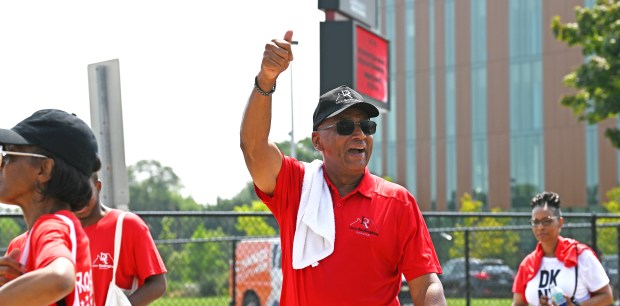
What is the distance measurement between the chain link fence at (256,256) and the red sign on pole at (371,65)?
1984mm

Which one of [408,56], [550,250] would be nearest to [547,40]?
[408,56]

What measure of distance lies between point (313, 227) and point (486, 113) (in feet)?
183

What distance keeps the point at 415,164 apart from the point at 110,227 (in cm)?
5840

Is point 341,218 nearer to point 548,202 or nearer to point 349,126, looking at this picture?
point 349,126

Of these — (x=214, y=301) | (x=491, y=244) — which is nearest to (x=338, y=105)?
(x=214, y=301)

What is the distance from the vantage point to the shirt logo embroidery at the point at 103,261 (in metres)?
4.96

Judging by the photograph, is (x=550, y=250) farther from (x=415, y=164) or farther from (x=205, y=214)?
(x=415, y=164)

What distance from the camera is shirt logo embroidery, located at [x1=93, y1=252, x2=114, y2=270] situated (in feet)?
16.3

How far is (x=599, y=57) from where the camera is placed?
28531 millimetres

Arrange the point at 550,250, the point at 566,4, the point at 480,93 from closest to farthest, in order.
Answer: the point at 550,250, the point at 566,4, the point at 480,93

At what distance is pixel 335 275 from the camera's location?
4730 mm

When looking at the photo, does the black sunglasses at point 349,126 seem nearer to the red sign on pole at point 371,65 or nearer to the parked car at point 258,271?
the red sign on pole at point 371,65

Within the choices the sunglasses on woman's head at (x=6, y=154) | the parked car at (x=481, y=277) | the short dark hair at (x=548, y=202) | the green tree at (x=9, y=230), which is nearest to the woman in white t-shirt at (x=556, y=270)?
the short dark hair at (x=548, y=202)

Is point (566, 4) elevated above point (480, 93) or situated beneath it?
elevated above
